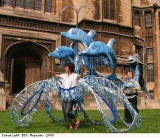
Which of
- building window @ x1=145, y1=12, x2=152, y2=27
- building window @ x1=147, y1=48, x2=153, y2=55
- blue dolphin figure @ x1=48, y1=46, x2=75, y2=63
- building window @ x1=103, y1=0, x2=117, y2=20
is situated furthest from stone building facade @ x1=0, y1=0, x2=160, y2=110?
blue dolphin figure @ x1=48, y1=46, x2=75, y2=63

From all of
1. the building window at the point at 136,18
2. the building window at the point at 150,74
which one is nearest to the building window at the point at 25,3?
the building window at the point at 136,18

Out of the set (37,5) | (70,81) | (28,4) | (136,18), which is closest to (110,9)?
(37,5)

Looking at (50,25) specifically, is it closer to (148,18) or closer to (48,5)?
(48,5)

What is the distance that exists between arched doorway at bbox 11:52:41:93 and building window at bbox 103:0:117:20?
636 cm

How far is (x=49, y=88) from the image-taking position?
263 inches

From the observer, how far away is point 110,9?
19.4 meters

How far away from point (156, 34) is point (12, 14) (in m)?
16.4

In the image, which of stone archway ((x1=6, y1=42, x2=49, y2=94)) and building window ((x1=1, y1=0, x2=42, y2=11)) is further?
building window ((x1=1, y1=0, x2=42, y2=11))

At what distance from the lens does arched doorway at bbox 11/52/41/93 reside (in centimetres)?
1828

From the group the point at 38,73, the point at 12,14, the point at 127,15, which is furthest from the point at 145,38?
the point at 12,14

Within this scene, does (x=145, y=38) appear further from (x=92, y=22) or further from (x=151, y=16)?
(x=92, y=22)

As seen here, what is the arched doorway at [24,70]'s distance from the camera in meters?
18.3

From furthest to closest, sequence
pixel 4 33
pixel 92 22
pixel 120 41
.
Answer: pixel 120 41, pixel 92 22, pixel 4 33

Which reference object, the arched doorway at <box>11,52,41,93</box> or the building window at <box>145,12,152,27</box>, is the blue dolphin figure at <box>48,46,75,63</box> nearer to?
the arched doorway at <box>11,52,41,93</box>
